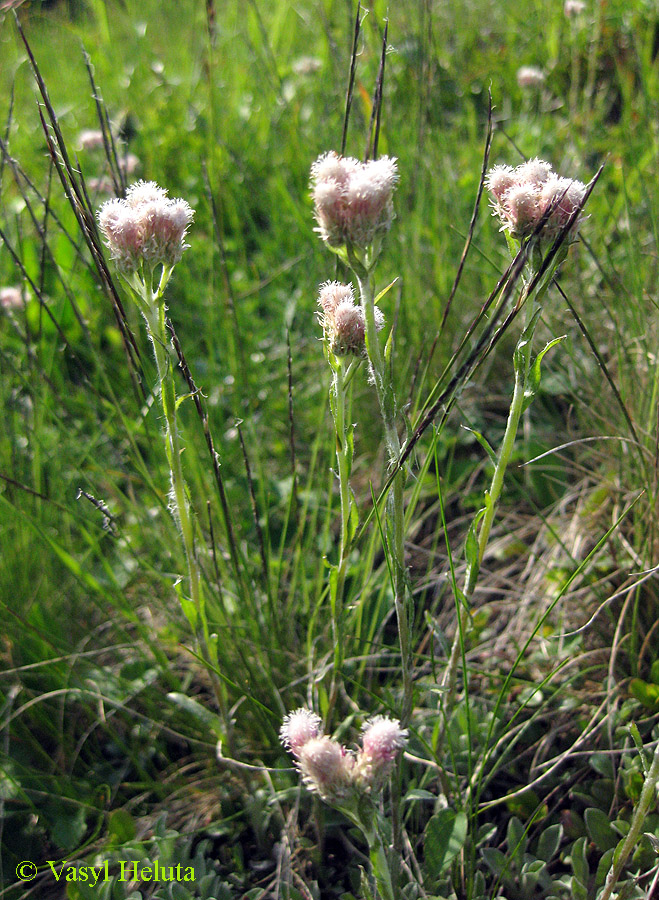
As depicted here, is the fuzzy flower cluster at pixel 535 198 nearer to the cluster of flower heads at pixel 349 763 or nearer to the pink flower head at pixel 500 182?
the pink flower head at pixel 500 182

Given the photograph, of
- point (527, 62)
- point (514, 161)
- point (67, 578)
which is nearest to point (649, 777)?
point (67, 578)

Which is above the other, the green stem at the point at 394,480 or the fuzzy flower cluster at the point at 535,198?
the fuzzy flower cluster at the point at 535,198

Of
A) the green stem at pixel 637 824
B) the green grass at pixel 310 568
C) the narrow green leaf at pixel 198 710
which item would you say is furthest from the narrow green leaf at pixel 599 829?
the narrow green leaf at pixel 198 710

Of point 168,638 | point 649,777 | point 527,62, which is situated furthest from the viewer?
point 527,62

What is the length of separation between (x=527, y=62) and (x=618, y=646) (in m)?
2.25

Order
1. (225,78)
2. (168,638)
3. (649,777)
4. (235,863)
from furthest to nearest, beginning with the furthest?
(225,78), (168,638), (235,863), (649,777)

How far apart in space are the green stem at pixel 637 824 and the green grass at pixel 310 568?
95 mm

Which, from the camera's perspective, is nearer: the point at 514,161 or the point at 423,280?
the point at 423,280

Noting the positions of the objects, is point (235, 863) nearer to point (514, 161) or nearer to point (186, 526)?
point (186, 526)

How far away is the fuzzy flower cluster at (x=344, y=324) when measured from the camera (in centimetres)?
71

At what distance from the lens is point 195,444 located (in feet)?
4.28

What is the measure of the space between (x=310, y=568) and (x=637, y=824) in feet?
2.35

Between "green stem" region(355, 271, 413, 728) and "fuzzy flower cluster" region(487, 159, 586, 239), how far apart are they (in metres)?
0.16

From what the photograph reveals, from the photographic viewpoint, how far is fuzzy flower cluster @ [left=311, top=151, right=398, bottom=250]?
0.64 m
